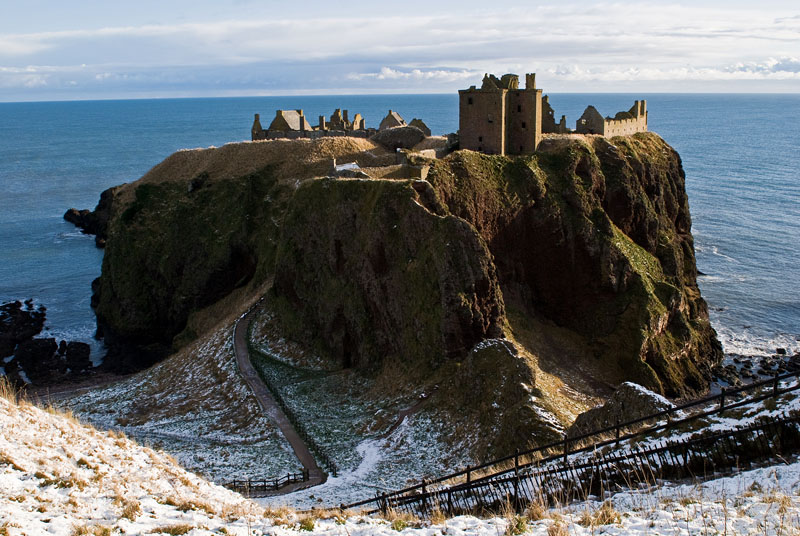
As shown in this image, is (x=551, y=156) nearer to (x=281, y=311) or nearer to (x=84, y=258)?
(x=281, y=311)

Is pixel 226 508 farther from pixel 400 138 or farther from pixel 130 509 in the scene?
pixel 400 138

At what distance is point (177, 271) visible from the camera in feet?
222

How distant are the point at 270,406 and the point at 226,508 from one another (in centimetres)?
2377

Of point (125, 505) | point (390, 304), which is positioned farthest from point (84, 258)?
point (125, 505)

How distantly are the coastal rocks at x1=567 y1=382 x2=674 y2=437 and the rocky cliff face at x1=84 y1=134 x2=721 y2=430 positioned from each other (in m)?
3.93

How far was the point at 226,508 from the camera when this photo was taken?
1789cm

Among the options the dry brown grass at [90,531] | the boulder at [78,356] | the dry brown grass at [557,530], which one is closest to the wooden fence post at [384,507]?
the dry brown grass at [557,530]

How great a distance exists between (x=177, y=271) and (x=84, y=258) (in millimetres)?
36035

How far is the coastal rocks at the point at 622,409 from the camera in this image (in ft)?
92.7

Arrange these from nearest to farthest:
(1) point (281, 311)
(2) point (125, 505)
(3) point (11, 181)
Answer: (2) point (125, 505)
(1) point (281, 311)
(3) point (11, 181)

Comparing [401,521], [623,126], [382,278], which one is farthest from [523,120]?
[401,521]

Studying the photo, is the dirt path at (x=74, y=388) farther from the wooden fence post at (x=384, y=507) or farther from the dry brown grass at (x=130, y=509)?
the wooden fence post at (x=384, y=507)

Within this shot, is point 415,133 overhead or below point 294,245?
overhead

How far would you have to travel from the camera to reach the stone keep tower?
188 ft
